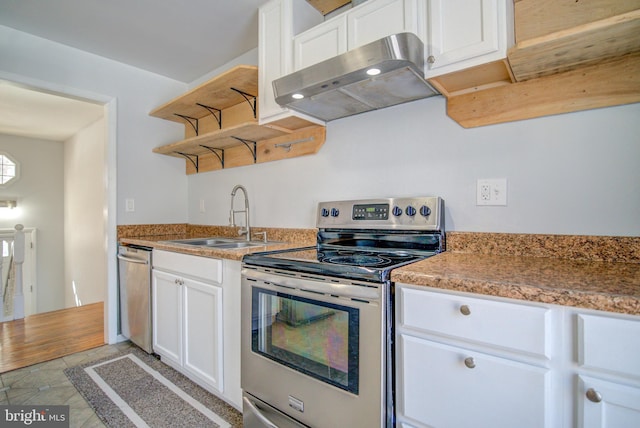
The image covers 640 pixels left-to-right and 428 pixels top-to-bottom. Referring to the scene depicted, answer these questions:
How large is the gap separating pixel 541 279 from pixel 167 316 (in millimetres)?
2005

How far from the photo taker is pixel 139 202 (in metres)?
2.77

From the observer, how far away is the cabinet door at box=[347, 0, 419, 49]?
51.6 inches

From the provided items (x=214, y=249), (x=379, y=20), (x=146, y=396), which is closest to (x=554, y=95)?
(x=379, y=20)

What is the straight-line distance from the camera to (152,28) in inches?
84.2

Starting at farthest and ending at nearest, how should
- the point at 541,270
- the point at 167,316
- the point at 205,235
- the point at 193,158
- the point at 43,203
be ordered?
the point at 43,203, the point at 193,158, the point at 205,235, the point at 167,316, the point at 541,270

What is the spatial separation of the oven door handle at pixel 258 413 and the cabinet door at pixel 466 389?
60cm

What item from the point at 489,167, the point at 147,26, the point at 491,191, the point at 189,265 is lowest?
the point at 189,265

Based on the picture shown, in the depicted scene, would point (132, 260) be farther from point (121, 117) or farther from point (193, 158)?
point (121, 117)

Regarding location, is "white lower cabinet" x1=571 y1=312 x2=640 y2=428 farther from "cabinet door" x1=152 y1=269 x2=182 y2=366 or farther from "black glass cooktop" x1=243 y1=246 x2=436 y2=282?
"cabinet door" x1=152 y1=269 x2=182 y2=366

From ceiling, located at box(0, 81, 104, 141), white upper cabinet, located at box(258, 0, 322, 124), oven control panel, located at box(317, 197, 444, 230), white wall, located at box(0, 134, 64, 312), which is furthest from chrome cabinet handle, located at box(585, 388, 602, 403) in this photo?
white wall, located at box(0, 134, 64, 312)

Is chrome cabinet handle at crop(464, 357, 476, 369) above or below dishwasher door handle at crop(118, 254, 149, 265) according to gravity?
below

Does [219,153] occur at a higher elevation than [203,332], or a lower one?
higher

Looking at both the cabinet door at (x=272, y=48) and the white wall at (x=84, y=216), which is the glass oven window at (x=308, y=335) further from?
the white wall at (x=84, y=216)

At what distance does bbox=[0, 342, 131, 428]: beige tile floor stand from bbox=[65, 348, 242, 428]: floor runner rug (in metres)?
0.04
